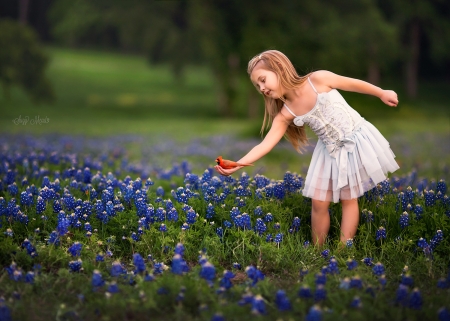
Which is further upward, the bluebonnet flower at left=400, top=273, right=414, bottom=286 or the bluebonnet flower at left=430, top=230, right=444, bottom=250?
the bluebonnet flower at left=430, top=230, right=444, bottom=250

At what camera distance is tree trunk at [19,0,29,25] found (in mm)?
26594

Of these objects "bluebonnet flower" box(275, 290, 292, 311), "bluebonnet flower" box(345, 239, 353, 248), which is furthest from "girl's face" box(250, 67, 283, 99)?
"bluebonnet flower" box(275, 290, 292, 311)

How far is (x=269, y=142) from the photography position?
14.3ft

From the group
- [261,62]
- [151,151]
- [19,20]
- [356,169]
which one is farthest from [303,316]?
[19,20]

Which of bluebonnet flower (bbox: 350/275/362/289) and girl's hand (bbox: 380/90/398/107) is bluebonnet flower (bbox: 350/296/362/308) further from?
girl's hand (bbox: 380/90/398/107)

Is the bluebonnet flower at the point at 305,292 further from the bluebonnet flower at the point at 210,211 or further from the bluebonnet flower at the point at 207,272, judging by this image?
the bluebonnet flower at the point at 210,211

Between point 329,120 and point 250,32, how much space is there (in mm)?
19046

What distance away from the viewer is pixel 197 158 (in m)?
10.1

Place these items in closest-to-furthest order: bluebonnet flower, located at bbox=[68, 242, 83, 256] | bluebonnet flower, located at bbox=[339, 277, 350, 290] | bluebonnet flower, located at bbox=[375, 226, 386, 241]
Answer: bluebonnet flower, located at bbox=[339, 277, 350, 290], bluebonnet flower, located at bbox=[68, 242, 83, 256], bluebonnet flower, located at bbox=[375, 226, 386, 241]

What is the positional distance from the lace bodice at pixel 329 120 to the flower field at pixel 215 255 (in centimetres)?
65

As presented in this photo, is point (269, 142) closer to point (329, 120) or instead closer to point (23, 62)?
point (329, 120)

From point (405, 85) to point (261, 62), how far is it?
1221 inches

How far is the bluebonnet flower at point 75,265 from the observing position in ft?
11.6

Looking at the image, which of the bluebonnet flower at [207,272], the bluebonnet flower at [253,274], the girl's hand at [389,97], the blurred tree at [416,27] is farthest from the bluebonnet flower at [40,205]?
the blurred tree at [416,27]
